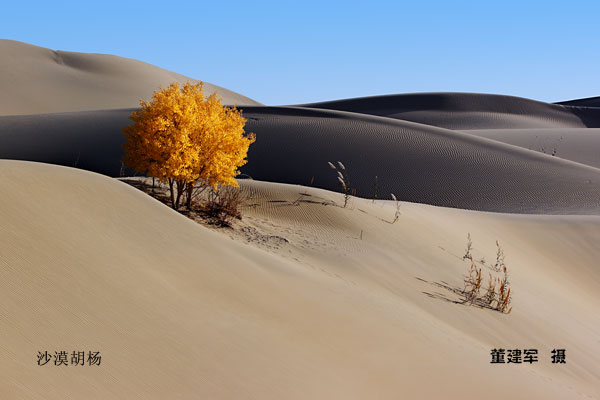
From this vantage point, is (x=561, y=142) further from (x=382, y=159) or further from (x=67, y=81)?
(x=67, y=81)

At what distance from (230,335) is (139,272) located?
47.7 inches

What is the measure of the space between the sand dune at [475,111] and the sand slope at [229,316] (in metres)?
60.1

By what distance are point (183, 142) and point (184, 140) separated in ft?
0.14

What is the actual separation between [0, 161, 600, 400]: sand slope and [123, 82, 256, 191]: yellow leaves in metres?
1.56

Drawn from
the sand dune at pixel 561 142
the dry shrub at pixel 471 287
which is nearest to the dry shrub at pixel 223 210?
the dry shrub at pixel 471 287

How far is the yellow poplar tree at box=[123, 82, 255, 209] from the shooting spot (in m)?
11.0

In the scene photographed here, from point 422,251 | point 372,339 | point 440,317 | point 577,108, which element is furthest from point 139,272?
point 577,108

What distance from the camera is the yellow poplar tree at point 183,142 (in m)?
11.0

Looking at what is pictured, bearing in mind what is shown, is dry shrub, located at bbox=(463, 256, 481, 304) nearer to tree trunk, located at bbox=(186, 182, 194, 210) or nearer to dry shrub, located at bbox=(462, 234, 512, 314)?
dry shrub, located at bbox=(462, 234, 512, 314)

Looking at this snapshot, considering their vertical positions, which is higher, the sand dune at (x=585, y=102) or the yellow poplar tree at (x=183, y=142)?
the sand dune at (x=585, y=102)

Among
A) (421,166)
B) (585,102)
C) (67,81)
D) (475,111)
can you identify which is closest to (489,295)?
(421,166)

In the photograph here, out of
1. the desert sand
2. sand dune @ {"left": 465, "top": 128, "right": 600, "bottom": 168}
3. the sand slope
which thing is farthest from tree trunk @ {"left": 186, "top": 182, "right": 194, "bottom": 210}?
sand dune @ {"left": 465, "top": 128, "right": 600, "bottom": 168}

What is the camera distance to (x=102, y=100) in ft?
232

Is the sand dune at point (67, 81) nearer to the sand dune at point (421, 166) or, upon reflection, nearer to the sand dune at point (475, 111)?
the sand dune at point (475, 111)
